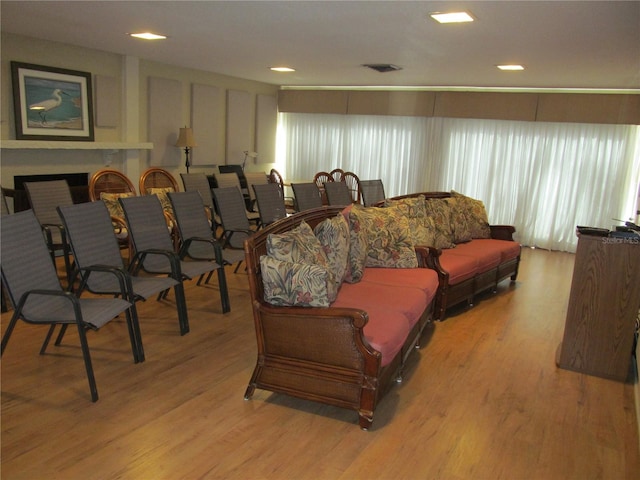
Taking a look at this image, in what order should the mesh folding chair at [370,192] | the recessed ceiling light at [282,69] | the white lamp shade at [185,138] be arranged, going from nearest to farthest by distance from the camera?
the mesh folding chair at [370,192] < the recessed ceiling light at [282,69] < the white lamp shade at [185,138]

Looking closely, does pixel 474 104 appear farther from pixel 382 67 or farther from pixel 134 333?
pixel 134 333

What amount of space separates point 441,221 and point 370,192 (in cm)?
143

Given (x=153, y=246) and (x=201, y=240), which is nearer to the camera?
(x=153, y=246)

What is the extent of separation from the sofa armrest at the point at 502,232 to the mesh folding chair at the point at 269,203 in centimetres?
233

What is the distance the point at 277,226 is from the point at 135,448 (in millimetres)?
1371

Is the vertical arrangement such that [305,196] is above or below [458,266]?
above

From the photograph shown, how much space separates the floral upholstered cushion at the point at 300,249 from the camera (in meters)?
2.75

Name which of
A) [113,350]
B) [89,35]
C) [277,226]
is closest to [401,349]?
[277,226]

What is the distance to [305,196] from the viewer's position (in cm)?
556

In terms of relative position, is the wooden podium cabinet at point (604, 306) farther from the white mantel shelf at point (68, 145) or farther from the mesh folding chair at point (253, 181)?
the white mantel shelf at point (68, 145)

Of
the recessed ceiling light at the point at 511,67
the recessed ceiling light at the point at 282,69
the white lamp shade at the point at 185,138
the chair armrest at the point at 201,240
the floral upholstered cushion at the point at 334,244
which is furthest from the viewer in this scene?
the white lamp shade at the point at 185,138

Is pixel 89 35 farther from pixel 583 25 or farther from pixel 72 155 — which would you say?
pixel 583 25

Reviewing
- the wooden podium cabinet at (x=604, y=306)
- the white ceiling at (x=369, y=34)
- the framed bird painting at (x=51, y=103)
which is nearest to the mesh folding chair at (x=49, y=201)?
the framed bird painting at (x=51, y=103)

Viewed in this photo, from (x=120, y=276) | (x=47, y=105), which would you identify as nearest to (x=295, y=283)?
(x=120, y=276)
